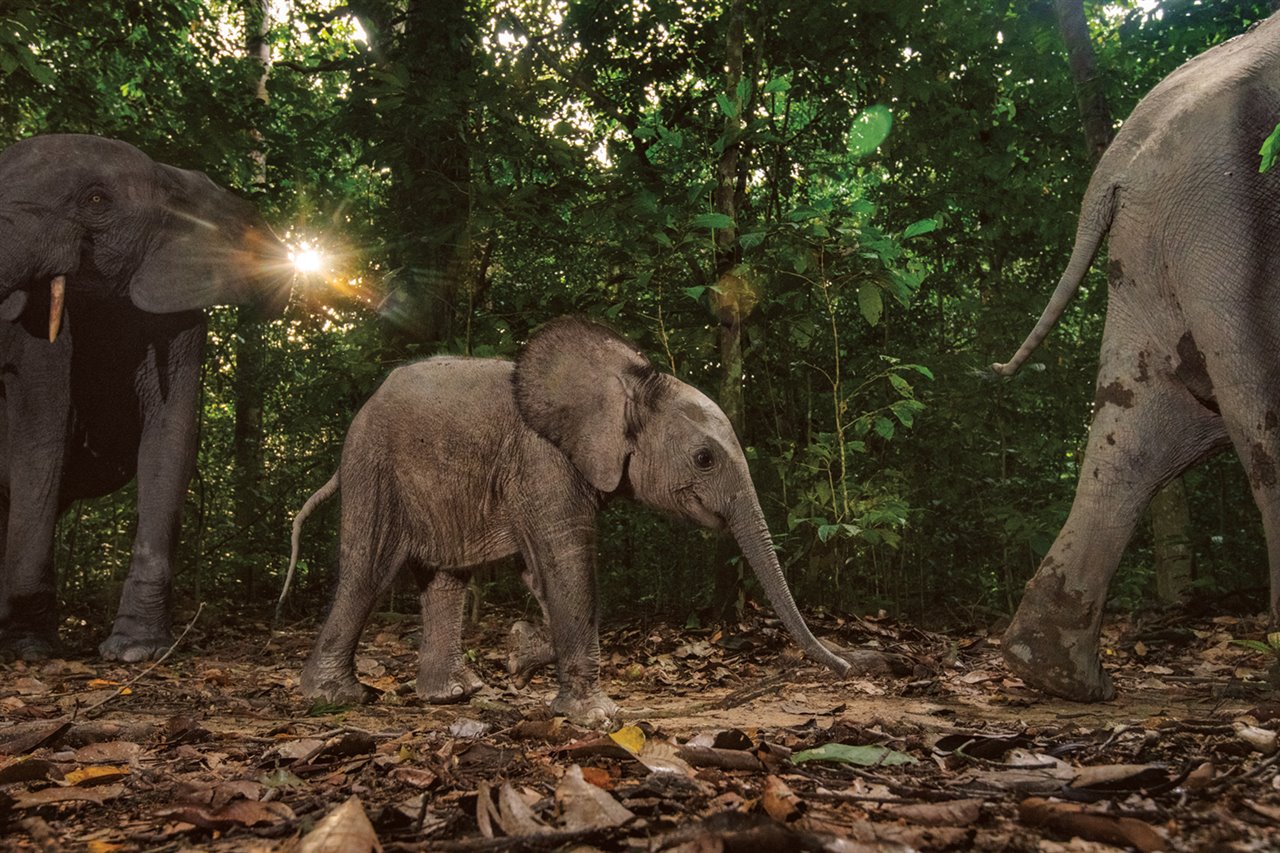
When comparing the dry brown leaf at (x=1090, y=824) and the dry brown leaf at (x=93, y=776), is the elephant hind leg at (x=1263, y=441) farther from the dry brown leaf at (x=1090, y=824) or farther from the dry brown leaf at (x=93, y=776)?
the dry brown leaf at (x=93, y=776)

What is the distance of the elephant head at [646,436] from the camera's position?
4.09 meters

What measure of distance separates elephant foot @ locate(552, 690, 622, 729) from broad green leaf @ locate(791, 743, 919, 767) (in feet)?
3.86

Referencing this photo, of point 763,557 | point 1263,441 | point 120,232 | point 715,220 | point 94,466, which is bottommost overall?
point 763,557

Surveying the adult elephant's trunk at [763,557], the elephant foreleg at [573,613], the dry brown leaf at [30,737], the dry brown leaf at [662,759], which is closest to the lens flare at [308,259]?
the elephant foreleg at [573,613]

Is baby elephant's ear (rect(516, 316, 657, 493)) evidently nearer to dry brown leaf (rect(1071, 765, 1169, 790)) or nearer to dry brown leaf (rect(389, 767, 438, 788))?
dry brown leaf (rect(389, 767, 438, 788))

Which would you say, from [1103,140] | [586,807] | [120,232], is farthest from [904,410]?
[120,232]

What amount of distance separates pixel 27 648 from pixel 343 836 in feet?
16.6

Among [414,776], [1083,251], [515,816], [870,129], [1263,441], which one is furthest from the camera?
[870,129]

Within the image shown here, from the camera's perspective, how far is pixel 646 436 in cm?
415

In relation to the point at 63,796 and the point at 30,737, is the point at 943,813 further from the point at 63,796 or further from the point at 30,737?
the point at 30,737

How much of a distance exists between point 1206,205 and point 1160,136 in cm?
40

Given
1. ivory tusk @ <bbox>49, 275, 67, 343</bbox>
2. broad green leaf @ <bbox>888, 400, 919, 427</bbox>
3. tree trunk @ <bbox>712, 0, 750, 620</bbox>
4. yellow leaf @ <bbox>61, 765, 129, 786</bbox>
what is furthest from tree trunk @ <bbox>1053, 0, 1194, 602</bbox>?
ivory tusk @ <bbox>49, 275, 67, 343</bbox>

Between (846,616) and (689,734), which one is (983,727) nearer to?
(689,734)

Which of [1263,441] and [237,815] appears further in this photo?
[1263,441]
